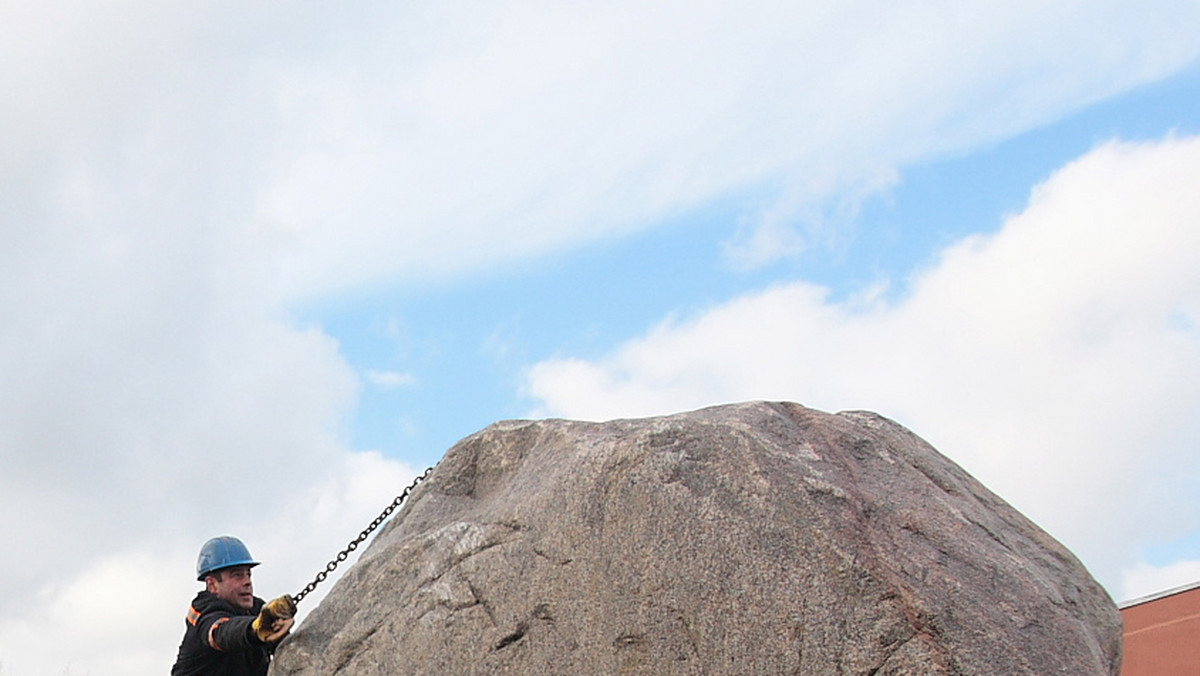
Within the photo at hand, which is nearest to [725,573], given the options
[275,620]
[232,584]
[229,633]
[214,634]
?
[275,620]

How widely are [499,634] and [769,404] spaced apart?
1739 mm

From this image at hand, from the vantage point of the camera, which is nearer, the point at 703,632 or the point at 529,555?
the point at 703,632

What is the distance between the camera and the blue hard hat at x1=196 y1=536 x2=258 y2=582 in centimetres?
669

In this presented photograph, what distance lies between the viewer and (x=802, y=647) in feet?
15.2

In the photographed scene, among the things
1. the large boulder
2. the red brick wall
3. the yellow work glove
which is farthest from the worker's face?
the red brick wall

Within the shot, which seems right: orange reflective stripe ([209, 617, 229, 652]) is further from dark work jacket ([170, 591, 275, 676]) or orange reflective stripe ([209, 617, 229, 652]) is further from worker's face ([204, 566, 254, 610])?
worker's face ([204, 566, 254, 610])

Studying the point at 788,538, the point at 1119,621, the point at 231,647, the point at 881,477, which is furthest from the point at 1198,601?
the point at 231,647

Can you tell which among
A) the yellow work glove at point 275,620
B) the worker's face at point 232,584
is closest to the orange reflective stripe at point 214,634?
the yellow work glove at point 275,620

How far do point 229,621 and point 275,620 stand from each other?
0.39m

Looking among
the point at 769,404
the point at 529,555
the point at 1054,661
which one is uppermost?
the point at 769,404

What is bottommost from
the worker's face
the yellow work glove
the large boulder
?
the large boulder

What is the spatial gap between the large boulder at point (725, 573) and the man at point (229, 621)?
23 centimetres

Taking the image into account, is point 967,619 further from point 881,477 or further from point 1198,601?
point 1198,601

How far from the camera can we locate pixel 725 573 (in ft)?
15.8
